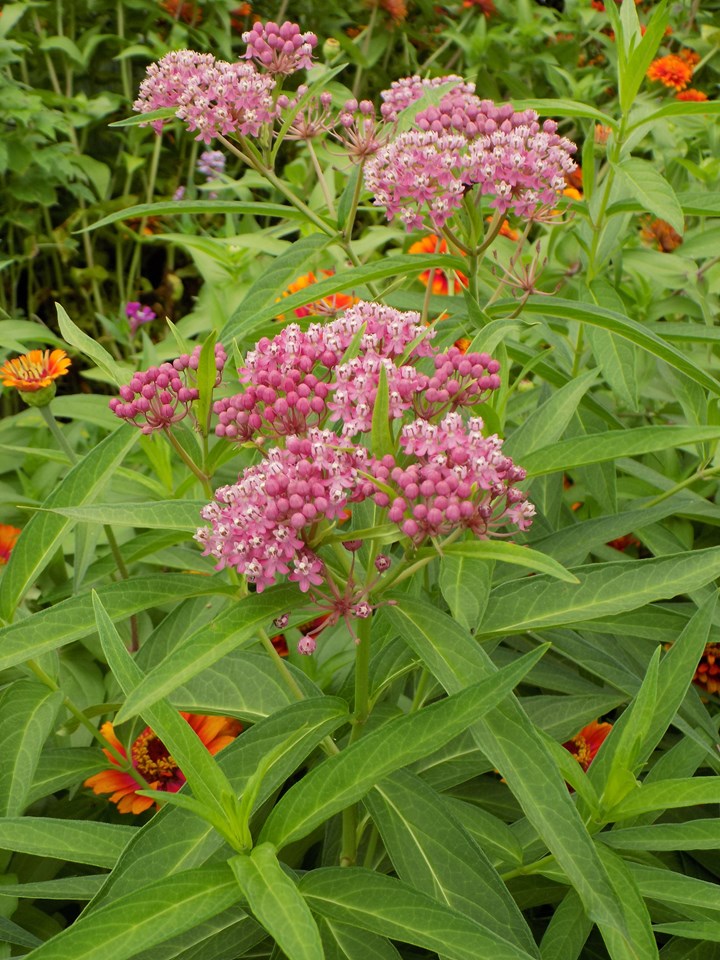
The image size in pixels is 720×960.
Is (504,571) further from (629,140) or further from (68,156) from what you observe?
(68,156)

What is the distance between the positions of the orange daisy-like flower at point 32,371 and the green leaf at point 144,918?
3.53 ft

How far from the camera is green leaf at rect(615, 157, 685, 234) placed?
53.2 inches

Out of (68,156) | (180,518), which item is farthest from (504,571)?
(68,156)

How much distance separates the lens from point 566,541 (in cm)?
121

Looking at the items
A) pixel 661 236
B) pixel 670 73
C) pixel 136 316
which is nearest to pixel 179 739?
pixel 661 236

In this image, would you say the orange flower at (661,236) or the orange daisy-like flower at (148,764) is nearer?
the orange daisy-like flower at (148,764)

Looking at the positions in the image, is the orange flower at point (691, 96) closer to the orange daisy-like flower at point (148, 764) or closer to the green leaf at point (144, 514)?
the orange daisy-like flower at point (148, 764)

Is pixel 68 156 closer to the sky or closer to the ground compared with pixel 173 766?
closer to the sky

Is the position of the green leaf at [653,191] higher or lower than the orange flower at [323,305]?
higher

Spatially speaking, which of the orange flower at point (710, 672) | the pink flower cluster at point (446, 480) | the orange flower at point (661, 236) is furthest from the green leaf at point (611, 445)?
the orange flower at point (661, 236)

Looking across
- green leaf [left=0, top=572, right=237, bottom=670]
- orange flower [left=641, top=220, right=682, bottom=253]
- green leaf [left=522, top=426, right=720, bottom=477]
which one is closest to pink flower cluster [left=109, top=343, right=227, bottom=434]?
green leaf [left=0, top=572, right=237, bottom=670]

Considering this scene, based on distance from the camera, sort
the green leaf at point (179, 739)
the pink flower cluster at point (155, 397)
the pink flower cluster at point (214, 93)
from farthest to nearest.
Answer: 1. the pink flower cluster at point (214, 93)
2. the pink flower cluster at point (155, 397)
3. the green leaf at point (179, 739)

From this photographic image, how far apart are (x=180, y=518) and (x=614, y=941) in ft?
1.91

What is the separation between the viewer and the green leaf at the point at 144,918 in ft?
2.52
